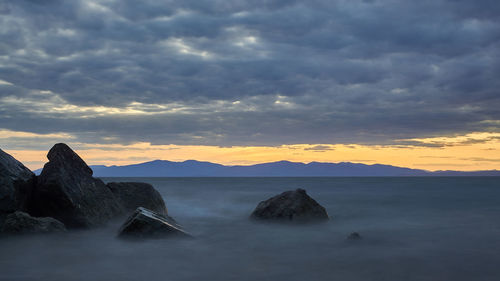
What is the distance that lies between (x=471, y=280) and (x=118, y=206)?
32.8 feet

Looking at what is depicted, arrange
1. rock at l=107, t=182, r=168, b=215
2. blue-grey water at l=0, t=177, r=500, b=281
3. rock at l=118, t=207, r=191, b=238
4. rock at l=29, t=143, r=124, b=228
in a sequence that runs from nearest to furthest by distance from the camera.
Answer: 1. blue-grey water at l=0, t=177, r=500, b=281
2. rock at l=118, t=207, r=191, b=238
3. rock at l=29, t=143, r=124, b=228
4. rock at l=107, t=182, r=168, b=215

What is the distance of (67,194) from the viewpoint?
10758mm

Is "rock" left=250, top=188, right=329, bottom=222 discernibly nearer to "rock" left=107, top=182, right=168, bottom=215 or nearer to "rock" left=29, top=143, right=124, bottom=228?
"rock" left=107, top=182, right=168, bottom=215

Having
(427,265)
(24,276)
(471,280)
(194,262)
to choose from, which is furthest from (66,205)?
(471,280)

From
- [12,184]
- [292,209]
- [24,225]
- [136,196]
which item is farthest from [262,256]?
[136,196]

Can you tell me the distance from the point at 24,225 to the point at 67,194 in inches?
57.8

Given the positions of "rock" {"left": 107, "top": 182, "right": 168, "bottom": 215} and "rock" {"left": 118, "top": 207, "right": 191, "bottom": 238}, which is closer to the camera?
"rock" {"left": 118, "top": 207, "right": 191, "bottom": 238}

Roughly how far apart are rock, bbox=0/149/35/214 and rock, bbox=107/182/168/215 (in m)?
3.36

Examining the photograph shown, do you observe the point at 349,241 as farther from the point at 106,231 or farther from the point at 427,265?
the point at 106,231

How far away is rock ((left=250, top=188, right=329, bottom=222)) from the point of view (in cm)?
1319

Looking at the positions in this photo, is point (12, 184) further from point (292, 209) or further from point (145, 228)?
point (292, 209)

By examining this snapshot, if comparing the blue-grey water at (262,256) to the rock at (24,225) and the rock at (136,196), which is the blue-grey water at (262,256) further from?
the rock at (136,196)

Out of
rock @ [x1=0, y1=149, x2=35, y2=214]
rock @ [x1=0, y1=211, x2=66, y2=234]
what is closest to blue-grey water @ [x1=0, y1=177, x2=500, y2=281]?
rock @ [x1=0, y1=211, x2=66, y2=234]

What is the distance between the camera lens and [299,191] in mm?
13852
